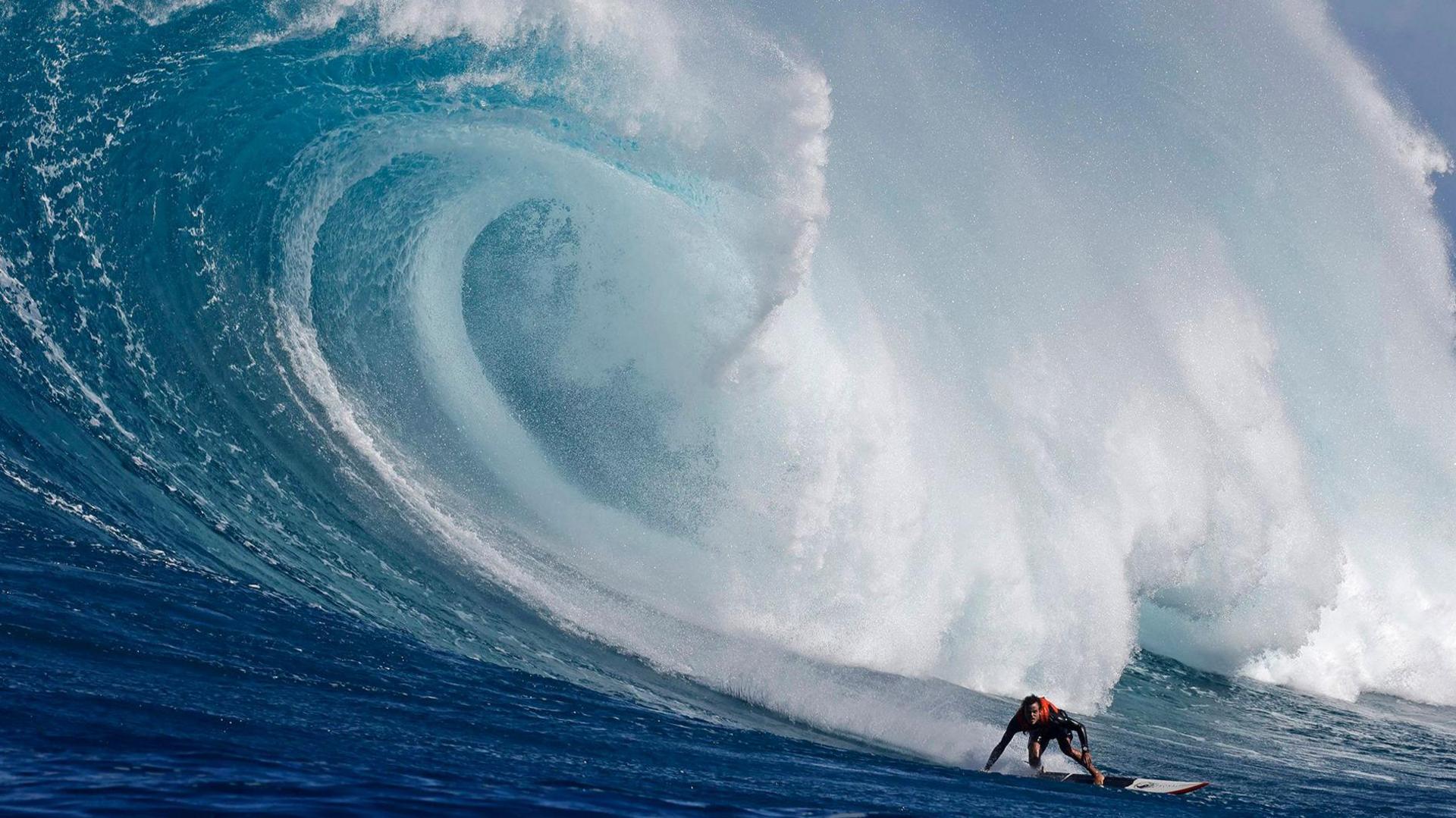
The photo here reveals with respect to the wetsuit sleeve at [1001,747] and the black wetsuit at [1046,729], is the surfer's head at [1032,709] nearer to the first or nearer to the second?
the black wetsuit at [1046,729]

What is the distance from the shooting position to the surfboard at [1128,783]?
28.8ft

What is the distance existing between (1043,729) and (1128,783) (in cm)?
74

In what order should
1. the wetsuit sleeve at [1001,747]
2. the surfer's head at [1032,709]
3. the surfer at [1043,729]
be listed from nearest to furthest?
1. the wetsuit sleeve at [1001,747]
2. the surfer at [1043,729]
3. the surfer's head at [1032,709]

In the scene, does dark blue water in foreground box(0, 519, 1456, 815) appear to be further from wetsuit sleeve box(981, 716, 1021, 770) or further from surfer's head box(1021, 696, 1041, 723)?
surfer's head box(1021, 696, 1041, 723)

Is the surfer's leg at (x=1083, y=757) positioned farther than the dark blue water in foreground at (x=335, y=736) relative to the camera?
Yes

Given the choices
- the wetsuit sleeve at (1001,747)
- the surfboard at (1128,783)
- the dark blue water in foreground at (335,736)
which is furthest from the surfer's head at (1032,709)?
the dark blue water in foreground at (335,736)

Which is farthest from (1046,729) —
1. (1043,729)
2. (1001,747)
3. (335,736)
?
(335,736)

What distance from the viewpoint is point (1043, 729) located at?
9109 millimetres

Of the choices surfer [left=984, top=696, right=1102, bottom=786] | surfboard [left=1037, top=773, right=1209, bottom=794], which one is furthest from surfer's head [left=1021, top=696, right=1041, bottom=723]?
surfboard [left=1037, top=773, right=1209, bottom=794]

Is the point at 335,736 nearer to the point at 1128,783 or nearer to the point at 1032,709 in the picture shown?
the point at 1032,709

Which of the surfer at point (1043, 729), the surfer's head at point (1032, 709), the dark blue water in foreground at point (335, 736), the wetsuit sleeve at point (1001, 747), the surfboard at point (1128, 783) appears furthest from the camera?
the surfer's head at point (1032, 709)

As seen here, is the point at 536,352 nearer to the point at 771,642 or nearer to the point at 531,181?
the point at 531,181

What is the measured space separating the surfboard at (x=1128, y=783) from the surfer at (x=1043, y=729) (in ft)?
0.27

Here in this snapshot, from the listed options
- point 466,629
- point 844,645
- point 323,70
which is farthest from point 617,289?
point 466,629
